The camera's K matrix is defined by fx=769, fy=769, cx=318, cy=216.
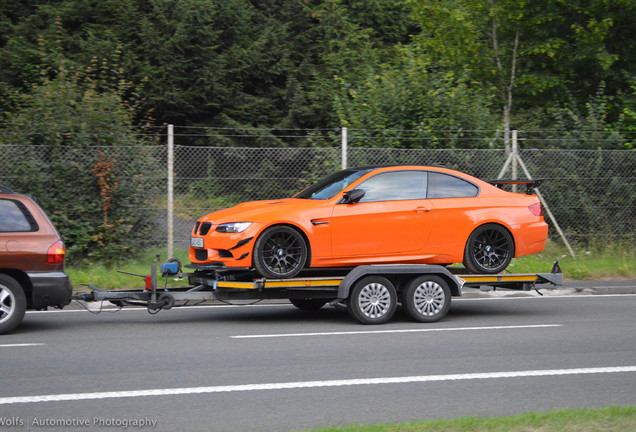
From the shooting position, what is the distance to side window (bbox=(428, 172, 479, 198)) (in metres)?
10.2

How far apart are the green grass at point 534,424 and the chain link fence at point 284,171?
9.15 metres

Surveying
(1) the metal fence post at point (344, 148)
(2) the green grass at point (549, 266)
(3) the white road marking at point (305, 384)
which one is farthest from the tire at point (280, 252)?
(1) the metal fence post at point (344, 148)

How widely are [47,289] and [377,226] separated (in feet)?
13.2

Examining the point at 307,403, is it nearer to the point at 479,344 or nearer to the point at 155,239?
the point at 479,344

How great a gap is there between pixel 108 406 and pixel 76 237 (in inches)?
323

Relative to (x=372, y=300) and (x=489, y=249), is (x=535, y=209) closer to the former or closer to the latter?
(x=489, y=249)

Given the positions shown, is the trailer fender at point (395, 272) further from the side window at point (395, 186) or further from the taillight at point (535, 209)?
the taillight at point (535, 209)

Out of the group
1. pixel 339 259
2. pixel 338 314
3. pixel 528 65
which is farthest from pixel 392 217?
pixel 528 65

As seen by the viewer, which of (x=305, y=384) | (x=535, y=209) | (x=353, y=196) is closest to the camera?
(x=305, y=384)

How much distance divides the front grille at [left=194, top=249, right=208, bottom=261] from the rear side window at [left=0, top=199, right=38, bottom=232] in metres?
1.93

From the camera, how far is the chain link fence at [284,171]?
44.0ft

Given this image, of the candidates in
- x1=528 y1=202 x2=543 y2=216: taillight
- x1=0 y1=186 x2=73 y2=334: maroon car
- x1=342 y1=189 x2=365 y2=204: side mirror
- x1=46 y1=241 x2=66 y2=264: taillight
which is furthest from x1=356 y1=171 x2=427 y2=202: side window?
x1=0 y1=186 x2=73 y2=334: maroon car

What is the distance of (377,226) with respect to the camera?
973cm

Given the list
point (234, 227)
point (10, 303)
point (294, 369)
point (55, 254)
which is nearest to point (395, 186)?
point (234, 227)
